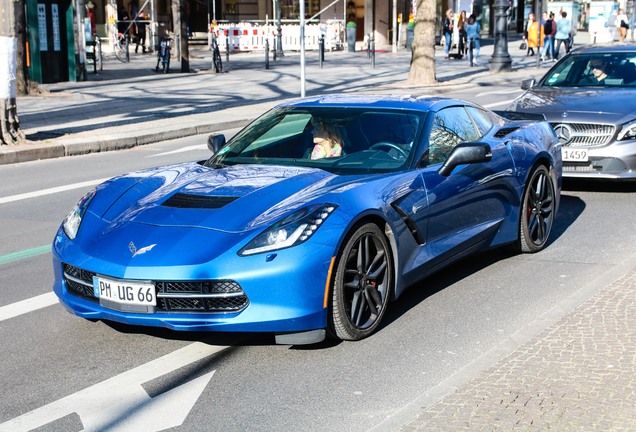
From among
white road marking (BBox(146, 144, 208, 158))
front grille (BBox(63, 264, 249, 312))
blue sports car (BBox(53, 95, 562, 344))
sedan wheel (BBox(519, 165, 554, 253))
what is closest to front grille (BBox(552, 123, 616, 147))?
sedan wheel (BBox(519, 165, 554, 253))

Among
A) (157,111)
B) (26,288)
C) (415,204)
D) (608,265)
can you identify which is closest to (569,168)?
(608,265)

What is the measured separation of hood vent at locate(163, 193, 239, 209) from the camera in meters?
5.69

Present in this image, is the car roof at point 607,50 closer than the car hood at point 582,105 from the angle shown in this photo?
No

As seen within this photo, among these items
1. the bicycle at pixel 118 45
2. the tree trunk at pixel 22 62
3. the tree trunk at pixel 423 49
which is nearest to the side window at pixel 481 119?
the tree trunk at pixel 22 62

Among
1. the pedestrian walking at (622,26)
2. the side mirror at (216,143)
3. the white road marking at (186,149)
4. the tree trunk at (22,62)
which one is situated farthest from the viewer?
the pedestrian walking at (622,26)

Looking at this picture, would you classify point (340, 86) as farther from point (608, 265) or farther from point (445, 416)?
point (445, 416)

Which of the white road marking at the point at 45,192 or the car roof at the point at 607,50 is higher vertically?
the car roof at the point at 607,50

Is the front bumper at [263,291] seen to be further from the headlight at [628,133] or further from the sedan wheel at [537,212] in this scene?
the headlight at [628,133]

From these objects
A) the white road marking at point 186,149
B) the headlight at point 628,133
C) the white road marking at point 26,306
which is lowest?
the white road marking at point 186,149

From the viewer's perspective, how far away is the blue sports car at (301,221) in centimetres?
525

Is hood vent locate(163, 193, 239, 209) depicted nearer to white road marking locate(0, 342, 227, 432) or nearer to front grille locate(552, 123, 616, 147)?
white road marking locate(0, 342, 227, 432)

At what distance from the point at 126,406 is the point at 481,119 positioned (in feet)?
13.1

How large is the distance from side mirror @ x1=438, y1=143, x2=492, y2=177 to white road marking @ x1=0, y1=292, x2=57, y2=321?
2.78 m

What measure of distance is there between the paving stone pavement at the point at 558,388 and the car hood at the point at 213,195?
58.2 inches
